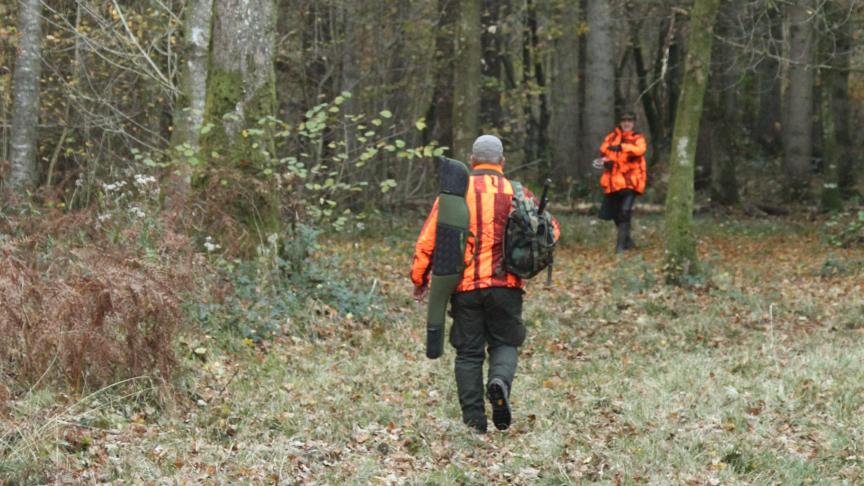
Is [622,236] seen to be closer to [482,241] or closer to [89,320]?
[482,241]

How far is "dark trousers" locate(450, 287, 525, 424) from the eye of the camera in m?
7.52

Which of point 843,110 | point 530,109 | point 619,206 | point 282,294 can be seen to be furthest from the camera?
point 530,109

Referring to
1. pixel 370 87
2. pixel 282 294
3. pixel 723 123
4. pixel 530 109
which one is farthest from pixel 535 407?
pixel 530 109

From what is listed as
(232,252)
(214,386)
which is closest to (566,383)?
(214,386)

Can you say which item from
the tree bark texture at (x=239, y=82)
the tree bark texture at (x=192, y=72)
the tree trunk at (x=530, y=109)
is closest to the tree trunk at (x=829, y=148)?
the tree trunk at (x=530, y=109)

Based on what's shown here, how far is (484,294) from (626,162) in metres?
9.47

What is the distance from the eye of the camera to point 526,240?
730 cm

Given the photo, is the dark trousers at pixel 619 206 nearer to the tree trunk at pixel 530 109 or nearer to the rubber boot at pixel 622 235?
the rubber boot at pixel 622 235

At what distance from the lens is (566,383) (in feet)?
30.3

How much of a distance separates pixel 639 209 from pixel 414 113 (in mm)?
5222

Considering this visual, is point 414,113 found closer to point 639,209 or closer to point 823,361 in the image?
point 639,209

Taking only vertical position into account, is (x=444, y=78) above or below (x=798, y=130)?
above

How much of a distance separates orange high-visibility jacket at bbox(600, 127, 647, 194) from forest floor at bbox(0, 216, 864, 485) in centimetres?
360

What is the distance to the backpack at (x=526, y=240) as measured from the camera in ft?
23.9
